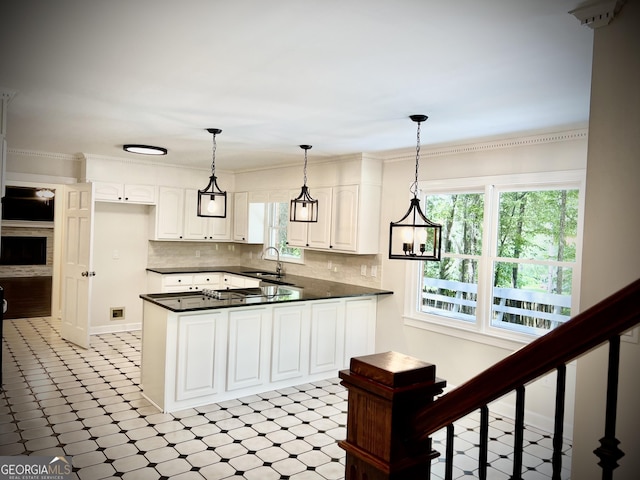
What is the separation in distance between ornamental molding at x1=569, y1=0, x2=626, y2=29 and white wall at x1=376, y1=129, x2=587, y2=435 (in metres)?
2.25

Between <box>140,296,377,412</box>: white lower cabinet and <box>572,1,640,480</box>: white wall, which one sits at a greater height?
<box>572,1,640,480</box>: white wall

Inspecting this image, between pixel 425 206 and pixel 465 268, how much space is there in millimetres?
842

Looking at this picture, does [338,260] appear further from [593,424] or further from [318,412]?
[593,424]

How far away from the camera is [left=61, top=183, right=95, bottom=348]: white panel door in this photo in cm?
602

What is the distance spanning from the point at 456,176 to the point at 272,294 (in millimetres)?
2308

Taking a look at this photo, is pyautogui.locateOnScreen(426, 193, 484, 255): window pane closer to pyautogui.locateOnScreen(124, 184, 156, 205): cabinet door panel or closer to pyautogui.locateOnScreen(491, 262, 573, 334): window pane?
pyautogui.locateOnScreen(491, 262, 573, 334): window pane

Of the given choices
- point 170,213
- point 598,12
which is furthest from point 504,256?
point 170,213

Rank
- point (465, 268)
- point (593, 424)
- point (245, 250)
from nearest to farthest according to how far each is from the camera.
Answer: point (593, 424)
point (465, 268)
point (245, 250)

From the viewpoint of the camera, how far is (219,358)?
446 cm

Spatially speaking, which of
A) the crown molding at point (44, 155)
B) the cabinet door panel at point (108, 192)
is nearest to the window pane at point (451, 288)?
the cabinet door panel at point (108, 192)

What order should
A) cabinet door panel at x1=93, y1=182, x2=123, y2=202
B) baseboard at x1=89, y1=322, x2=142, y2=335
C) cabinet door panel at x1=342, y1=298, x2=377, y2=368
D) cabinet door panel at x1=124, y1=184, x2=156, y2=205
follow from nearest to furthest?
cabinet door panel at x1=342, y1=298, x2=377, y2=368, cabinet door panel at x1=93, y1=182, x2=123, y2=202, cabinet door panel at x1=124, y1=184, x2=156, y2=205, baseboard at x1=89, y1=322, x2=142, y2=335

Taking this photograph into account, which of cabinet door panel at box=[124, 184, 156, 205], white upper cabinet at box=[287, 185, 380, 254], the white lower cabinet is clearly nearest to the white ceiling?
white upper cabinet at box=[287, 185, 380, 254]

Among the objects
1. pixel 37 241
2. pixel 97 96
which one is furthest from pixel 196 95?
pixel 37 241

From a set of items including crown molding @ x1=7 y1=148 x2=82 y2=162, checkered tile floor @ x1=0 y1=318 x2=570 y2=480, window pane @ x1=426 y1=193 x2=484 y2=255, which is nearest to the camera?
checkered tile floor @ x1=0 y1=318 x2=570 y2=480
